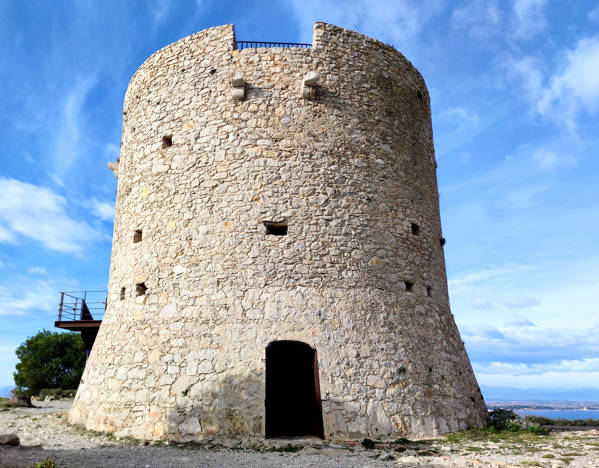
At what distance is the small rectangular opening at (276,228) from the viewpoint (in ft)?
31.7

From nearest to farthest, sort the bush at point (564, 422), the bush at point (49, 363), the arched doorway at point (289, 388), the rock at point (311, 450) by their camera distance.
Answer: the rock at point (311, 450)
the arched doorway at point (289, 388)
the bush at point (564, 422)
the bush at point (49, 363)

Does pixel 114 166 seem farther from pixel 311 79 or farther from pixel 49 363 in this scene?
pixel 49 363

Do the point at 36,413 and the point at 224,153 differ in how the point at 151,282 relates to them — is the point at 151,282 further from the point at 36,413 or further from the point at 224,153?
the point at 36,413

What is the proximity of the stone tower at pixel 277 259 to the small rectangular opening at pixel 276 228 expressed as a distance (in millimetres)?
63

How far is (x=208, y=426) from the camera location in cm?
840

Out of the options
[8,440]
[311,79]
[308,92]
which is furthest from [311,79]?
[8,440]

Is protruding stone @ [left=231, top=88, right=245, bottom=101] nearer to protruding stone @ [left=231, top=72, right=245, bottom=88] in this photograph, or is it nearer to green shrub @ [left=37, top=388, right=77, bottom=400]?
protruding stone @ [left=231, top=72, right=245, bottom=88]

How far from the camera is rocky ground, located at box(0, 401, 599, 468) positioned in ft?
21.9

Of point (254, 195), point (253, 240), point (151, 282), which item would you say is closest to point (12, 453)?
point (151, 282)

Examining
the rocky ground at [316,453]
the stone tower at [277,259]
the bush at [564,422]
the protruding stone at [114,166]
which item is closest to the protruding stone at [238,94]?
the stone tower at [277,259]

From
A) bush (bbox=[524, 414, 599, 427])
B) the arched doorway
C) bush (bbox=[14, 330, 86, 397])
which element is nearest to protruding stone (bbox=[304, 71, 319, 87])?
the arched doorway

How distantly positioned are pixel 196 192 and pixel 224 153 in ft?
3.23

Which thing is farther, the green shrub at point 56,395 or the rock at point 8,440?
the green shrub at point 56,395

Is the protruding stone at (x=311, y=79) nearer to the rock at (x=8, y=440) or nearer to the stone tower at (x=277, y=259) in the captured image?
the stone tower at (x=277, y=259)
